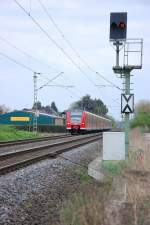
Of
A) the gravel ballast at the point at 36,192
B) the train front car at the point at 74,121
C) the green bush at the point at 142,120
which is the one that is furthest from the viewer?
the green bush at the point at 142,120

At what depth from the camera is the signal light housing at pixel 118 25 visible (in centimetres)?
1971

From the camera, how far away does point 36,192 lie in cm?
1328

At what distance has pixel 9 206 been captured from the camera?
10898 mm

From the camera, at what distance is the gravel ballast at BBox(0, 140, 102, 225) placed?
10461 millimetres

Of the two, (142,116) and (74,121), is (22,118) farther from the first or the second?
(74,121)

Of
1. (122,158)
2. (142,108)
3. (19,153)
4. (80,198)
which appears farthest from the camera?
(142,108)

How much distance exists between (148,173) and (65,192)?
2283 millimetres

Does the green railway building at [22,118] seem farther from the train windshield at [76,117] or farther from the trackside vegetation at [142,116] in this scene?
the train windshield at [76,117]

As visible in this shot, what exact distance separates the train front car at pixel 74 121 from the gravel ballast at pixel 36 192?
1556 inches

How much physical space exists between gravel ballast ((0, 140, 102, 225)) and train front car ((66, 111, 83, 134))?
39532 mm

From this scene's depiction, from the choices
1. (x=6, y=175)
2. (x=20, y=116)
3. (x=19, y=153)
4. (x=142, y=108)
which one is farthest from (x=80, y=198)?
(x=20, y=116)

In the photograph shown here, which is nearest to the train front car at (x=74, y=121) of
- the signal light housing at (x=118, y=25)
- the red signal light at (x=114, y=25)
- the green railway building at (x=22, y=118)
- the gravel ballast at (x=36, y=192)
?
the gravel ballast at (x=36, y=192)

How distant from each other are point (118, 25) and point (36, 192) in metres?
8.46

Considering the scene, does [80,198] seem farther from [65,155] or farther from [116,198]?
[65,155]
